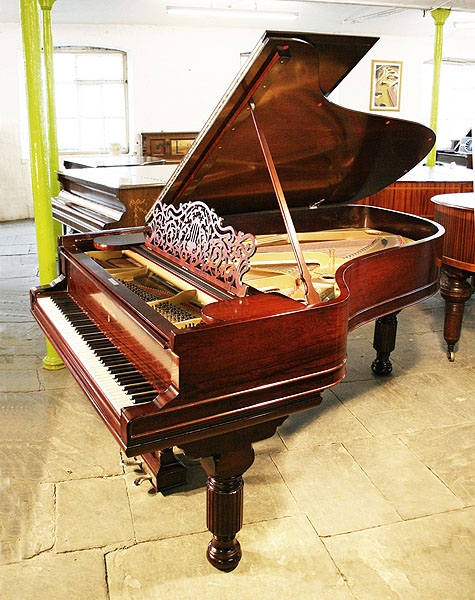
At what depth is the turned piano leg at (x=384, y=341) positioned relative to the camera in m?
3.47

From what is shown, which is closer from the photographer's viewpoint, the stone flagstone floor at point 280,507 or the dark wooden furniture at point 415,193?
the stone flagstone floor at point 280,507

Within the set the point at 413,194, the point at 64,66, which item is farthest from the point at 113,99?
the point at 413,194

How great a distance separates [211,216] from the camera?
2.03 metres

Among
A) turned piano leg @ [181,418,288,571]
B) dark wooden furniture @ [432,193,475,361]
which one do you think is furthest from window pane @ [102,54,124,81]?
turned piano leg @ [181,418,288,571]

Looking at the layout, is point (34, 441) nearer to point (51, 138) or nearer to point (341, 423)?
point (341, 423)

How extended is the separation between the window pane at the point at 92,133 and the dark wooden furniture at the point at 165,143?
4.09 feet

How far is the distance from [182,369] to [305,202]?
81.0 inches

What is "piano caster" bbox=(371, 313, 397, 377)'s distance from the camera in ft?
11.4

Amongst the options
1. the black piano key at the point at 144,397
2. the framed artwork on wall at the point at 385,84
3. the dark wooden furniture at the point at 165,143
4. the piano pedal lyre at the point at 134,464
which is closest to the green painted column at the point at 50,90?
the piano pedal lyre at the point at 134,464

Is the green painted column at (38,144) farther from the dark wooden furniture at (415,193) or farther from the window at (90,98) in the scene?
the window at (90,98)

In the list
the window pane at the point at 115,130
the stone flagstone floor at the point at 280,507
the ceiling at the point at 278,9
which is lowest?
the stone flagstone floor at the point at 280,507

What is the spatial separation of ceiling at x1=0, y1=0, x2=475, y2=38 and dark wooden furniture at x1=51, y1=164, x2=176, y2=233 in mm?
4063

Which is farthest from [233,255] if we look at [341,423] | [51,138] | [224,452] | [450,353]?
[51,138]

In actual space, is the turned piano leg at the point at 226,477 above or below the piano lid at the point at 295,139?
below
